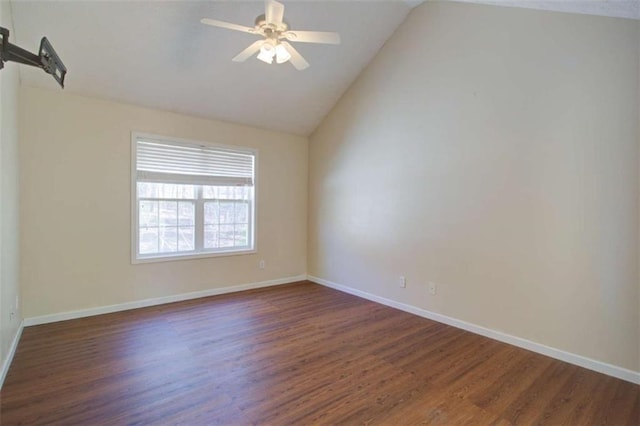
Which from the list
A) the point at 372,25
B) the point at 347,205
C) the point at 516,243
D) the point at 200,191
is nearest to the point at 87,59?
the point at 200,191

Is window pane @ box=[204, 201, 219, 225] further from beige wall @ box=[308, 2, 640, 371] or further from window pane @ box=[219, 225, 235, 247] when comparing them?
beige wall @ box=[308, 2, 640, 371]

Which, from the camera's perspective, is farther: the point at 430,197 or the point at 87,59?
the point at 430,197

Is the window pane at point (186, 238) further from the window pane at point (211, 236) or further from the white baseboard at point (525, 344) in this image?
the white baseboard at point (525, 344)

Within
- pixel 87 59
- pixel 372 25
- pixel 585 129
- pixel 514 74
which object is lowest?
pixel 585 129

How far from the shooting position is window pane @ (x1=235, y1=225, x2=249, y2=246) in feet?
16.4

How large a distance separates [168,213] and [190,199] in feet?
1.13

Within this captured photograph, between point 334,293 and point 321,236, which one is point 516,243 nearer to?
point 334,293

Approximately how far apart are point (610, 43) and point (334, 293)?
13.1ft

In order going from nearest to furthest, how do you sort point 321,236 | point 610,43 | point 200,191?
point 610,43 → point 200,191 → point 321,236

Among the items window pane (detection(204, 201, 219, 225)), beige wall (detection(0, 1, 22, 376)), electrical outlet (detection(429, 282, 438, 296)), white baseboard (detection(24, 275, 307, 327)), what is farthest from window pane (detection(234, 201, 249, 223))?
electrical outlet (detection(429, 282, 438, 296))

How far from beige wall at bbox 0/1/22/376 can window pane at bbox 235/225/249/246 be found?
2.48 metres

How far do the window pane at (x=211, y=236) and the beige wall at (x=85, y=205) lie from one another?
235 millimetres

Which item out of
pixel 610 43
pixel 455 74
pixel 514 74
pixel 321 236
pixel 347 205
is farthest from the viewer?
pixel 321 236

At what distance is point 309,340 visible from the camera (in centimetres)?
318
